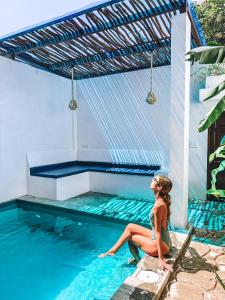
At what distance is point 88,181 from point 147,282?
496 cm

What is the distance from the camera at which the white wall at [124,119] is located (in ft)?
23.8

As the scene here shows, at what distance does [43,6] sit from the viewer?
622cm

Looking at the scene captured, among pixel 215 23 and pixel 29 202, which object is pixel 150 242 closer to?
pixel 29 202

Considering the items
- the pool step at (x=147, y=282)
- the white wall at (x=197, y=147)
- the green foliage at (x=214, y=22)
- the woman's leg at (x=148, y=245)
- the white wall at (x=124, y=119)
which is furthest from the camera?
the green foliage at (x=214, y=22)

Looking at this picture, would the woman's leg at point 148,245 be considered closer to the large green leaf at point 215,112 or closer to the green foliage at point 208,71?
the large green leaf at point 215,112

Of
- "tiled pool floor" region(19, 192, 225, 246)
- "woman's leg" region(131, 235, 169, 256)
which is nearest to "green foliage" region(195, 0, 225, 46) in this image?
"tiled pool floor" region(19, 192, 225, 246)

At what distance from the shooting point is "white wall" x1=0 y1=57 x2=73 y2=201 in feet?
20.6

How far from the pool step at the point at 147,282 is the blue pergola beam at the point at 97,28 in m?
4.07

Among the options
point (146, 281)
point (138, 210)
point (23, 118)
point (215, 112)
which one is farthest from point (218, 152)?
point (23, 118)

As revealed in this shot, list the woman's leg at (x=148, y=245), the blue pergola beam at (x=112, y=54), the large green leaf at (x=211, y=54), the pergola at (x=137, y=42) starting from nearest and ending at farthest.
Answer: the large green leaf at (x=211, y=54)
the woman's leg at (x=148, y=245)
the pergola at (x=137, y=42)
the blue pergola beam at (x=112, y=54)

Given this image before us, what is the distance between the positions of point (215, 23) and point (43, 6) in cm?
730

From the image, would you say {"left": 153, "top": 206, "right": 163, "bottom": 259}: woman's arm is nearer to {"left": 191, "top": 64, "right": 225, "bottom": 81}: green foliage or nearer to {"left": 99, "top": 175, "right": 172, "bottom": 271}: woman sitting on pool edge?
{"left": 99, "top": 175, "right": 172, "bottom": 271}: woman sitting on pool edge

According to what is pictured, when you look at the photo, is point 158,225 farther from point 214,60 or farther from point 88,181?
point 88,181

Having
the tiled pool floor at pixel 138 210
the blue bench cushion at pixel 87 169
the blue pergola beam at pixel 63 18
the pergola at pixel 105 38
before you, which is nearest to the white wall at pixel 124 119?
Answer: the blue bench cushion at pixel 87 169
